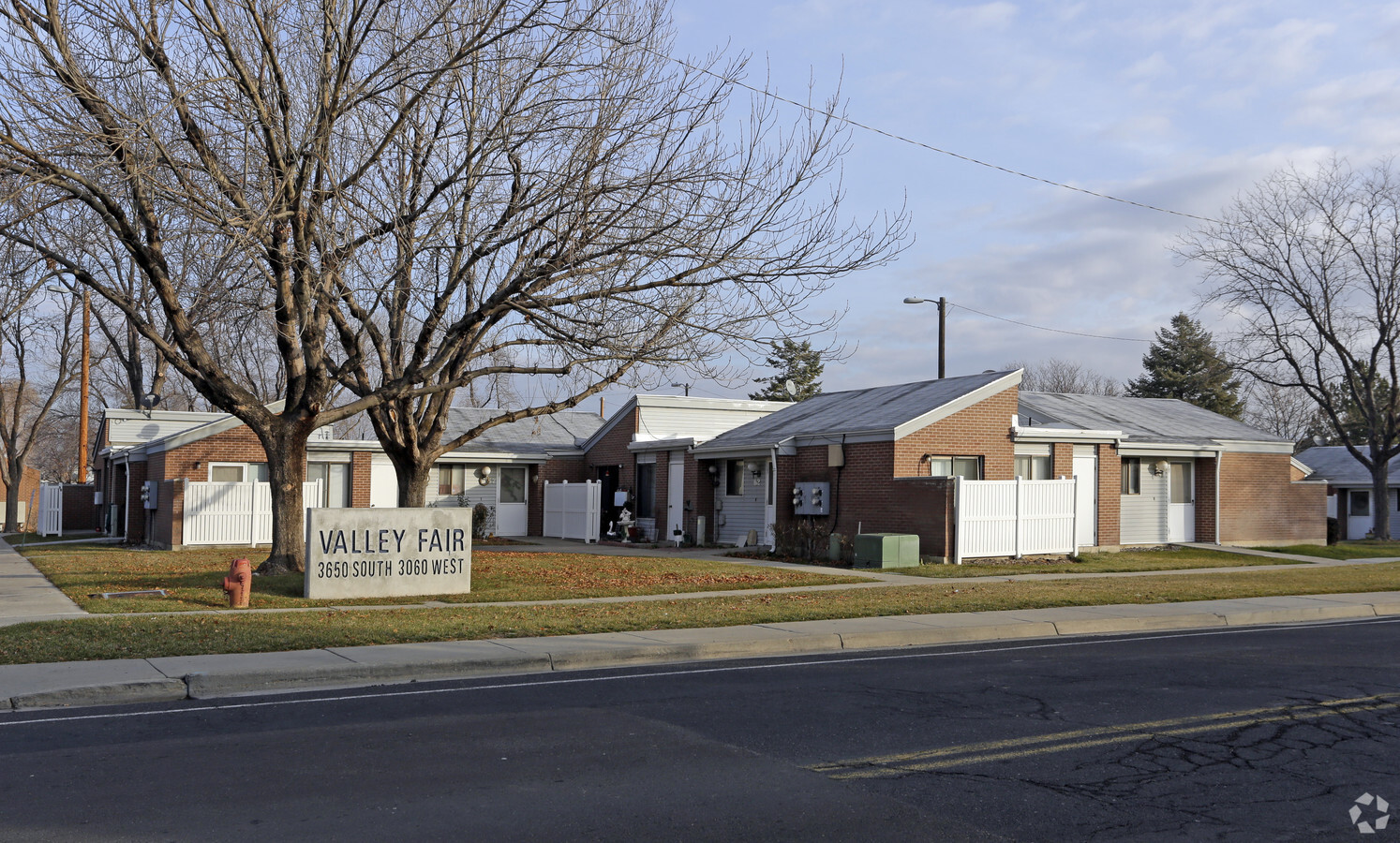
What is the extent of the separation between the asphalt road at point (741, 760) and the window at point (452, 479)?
24.7m

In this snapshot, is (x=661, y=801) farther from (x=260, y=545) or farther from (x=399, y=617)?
(x=260, y=545)

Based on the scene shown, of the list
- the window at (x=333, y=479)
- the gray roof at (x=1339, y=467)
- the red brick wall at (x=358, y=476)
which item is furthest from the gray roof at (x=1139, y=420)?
the window at (x=333, y=479)

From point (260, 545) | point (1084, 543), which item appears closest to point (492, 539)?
point (260, 545)

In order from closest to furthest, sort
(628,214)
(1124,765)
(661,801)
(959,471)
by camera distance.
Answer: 1. (661,801)
2. (1124,765)
3. (628,214)
4. (959,471)

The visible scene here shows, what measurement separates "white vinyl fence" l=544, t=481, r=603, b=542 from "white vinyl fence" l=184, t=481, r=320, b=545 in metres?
8.33

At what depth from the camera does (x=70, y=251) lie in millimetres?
18688

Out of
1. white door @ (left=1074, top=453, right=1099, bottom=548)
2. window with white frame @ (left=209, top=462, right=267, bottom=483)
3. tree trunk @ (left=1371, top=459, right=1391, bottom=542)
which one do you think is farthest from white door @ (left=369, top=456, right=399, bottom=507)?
tree trunk @ (left=1371, top=459, right=1391, bottom=542)

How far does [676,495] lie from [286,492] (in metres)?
13.7

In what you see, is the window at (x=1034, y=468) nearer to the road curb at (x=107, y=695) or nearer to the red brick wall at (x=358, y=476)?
the red brick wall at (x=358, y=476)

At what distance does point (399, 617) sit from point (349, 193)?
6.96 metres

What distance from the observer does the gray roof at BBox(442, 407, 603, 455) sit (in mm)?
35594

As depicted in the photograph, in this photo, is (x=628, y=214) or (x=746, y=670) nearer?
(x=746, y=670)

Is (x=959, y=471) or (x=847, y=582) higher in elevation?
(x=959, y=471)

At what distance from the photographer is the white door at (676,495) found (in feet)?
101
